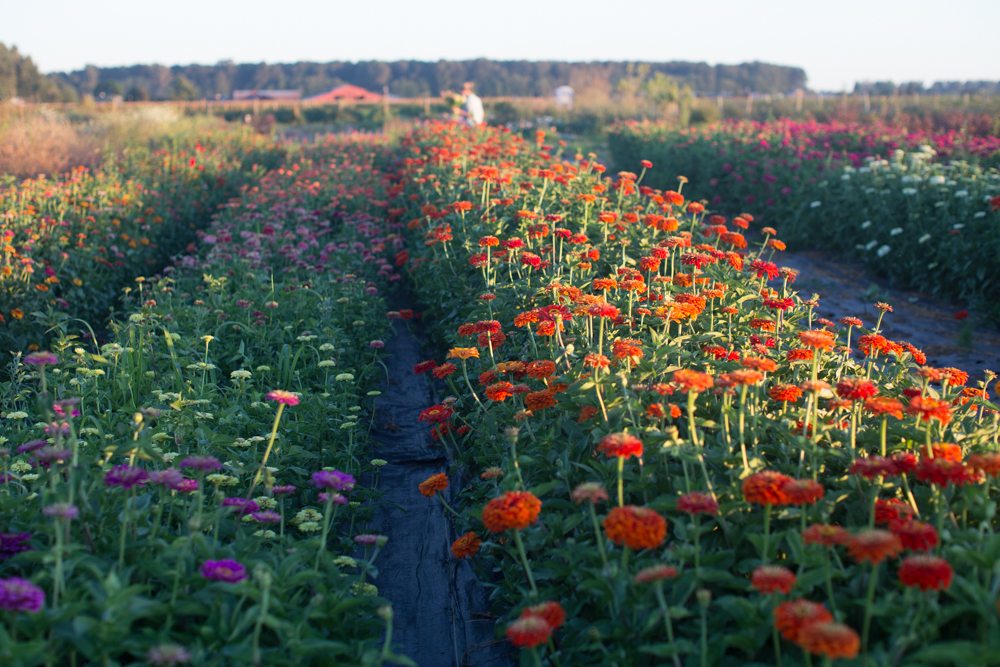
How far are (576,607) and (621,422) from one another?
2.14ft

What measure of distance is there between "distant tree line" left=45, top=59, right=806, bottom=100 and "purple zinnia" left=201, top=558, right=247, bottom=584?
296ft

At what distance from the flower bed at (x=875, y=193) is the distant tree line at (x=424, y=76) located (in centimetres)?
7828

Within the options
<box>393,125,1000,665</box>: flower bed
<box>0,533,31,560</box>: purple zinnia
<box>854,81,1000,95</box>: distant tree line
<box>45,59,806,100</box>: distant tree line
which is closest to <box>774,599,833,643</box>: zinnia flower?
<box>393,125,1000,665</box>: flower bed

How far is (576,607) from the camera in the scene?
238cm

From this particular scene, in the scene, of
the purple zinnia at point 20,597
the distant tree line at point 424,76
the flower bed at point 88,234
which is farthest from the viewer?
the distant tree line at point 424,76

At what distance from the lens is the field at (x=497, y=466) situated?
199 cm

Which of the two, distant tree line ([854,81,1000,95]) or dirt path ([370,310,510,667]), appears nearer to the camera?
dirt path ([370,310,510,667])

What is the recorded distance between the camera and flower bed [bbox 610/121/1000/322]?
765 centimetres

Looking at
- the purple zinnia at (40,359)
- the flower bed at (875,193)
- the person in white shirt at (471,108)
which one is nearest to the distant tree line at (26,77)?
the person in white shirt at (471,108)

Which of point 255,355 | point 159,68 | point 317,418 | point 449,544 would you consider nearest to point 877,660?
point 449,544

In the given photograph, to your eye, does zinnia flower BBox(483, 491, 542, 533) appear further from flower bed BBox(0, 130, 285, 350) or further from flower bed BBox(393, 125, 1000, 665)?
flower bed BBox(0, 130, 285, 350)

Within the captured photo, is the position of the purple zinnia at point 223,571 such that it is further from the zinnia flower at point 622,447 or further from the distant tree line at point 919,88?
the distant tree line at point 919,88

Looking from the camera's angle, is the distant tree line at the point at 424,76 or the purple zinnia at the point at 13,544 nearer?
the purple zinnia at the point at 13,544

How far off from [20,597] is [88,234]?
23.9 feet
